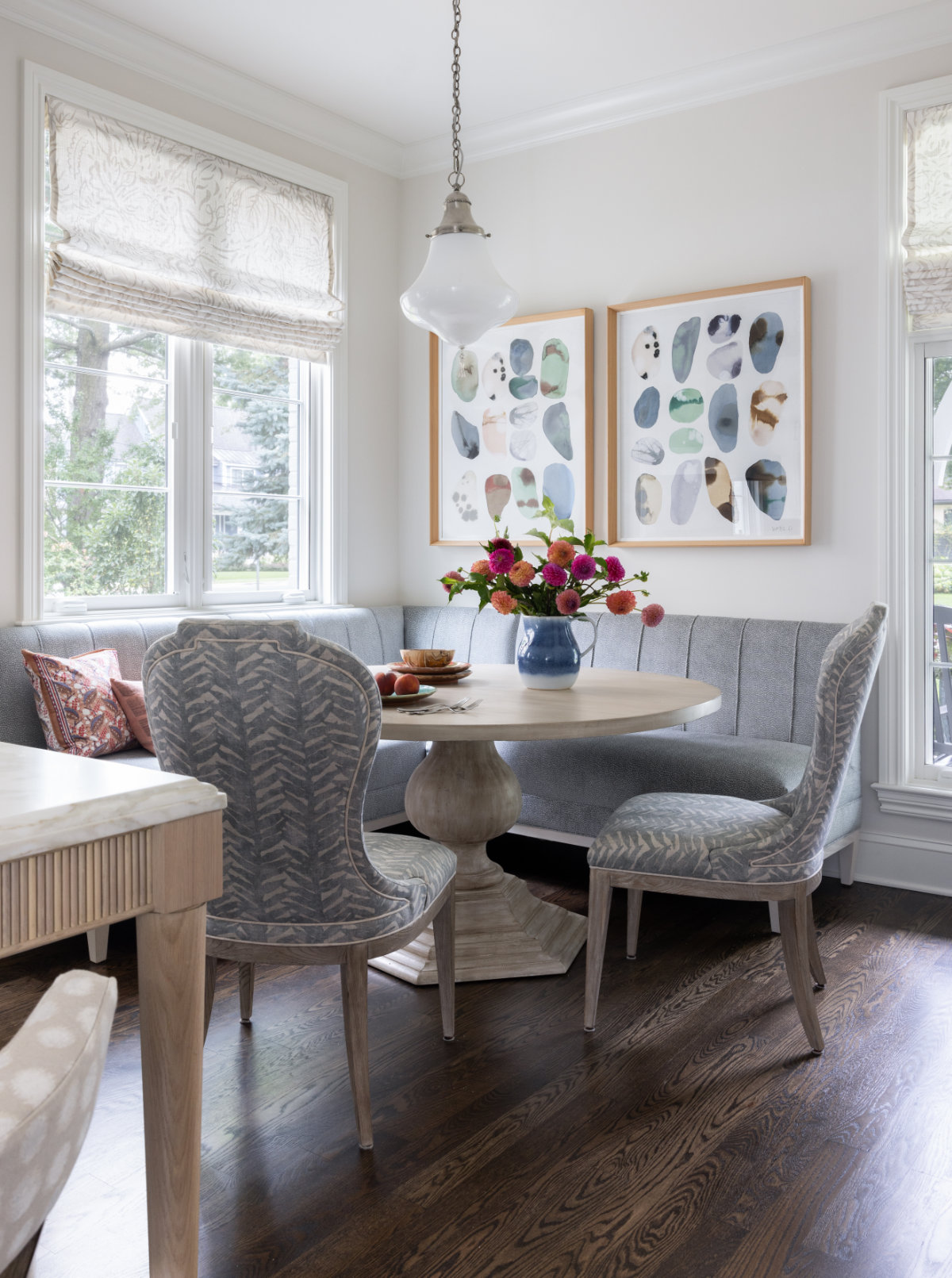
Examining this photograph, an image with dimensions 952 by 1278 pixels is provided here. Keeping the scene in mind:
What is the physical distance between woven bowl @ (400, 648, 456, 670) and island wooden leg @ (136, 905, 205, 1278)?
1.66 m

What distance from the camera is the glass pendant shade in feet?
8.68

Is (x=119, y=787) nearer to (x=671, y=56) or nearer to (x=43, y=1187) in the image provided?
(x=43, y=1187)

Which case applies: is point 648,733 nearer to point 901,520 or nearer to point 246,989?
point 901,520

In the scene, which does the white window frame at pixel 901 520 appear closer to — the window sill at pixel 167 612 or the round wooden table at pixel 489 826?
the round wooden table at pixel 489 826

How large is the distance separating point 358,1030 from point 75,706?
1.53 m

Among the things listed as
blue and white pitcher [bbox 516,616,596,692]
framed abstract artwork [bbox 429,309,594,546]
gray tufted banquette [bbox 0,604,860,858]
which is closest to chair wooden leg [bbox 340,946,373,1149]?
blue and white pitcher [bbox 516,616,596,692]

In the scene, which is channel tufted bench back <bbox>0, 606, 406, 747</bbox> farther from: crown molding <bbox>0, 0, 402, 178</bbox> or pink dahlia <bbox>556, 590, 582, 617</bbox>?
crown molding <bbox>0, 0, 402, 178</bbox>

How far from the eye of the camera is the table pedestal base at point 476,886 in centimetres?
269

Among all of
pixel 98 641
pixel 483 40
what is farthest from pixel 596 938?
pixel 483 40

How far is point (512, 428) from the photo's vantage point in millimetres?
4293

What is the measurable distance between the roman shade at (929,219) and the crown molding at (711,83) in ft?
0.86

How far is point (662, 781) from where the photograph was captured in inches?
125

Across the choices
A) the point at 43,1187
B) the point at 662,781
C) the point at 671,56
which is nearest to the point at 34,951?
the point at 662,781

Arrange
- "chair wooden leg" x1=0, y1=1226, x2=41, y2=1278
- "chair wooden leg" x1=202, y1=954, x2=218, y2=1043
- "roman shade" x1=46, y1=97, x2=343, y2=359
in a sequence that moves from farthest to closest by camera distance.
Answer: "roman shade" x1=46, y1=97, x2=343, y2=359 → "chair wooden leg" x1=202, y1=954, x2=218, y2=1043 → "chair wooden leg" x1=0, y1=1226, x2=41, y2=1278
